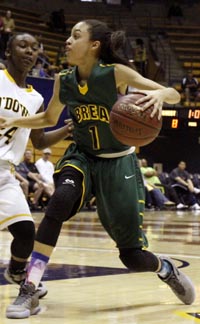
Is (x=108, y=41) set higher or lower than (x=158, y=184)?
higher

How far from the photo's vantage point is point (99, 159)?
4.36 m

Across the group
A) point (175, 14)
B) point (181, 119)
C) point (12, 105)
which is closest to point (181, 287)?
point (12, 105)

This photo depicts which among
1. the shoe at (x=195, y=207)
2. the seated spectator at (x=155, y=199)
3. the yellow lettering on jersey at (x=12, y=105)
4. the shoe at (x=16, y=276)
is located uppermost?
the yellow lettering on jersey at (x=12, y=105)

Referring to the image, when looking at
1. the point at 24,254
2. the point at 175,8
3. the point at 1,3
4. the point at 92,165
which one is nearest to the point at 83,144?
the point at 92,165

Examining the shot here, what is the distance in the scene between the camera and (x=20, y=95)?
4824mm

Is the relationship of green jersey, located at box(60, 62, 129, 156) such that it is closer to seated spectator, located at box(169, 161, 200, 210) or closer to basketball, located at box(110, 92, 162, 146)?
basketball, located at box(110, 92, 162, 146)

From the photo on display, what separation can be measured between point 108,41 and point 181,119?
1536cm

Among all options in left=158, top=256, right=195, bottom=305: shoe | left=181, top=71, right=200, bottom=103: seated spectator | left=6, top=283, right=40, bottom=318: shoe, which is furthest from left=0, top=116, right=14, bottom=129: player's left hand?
left=181, top=71, right=200, bottom=103: seated spectator

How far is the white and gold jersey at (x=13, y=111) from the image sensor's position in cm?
470

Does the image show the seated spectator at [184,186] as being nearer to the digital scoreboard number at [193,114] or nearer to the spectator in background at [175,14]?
the digital scoreboard number at [193,114]

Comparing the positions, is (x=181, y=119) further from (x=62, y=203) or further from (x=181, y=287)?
(x=62, y=203)

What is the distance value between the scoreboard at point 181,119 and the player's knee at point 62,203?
15430 mm

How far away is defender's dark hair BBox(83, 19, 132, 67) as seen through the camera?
4363 mm

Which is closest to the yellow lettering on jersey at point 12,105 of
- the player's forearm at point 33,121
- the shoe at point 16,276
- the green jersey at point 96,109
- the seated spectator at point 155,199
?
the player's forearm at point 33,121
